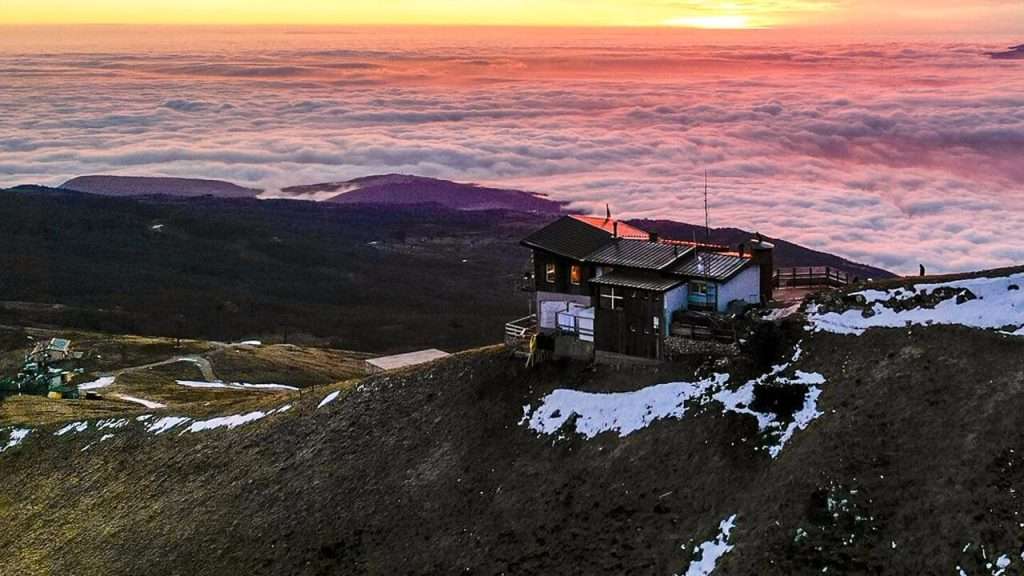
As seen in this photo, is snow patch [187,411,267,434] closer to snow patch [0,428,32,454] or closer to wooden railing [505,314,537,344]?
wooden railing [505,314,537,344]

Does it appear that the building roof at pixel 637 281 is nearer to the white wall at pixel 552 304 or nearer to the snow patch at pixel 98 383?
the white wall at pixel 552 304

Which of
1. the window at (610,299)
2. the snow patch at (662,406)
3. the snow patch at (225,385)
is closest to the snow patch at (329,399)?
the snow patch at (662,406)

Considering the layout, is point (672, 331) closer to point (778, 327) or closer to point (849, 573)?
point (778, 327)

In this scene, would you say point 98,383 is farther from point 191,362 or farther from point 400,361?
point 400,361

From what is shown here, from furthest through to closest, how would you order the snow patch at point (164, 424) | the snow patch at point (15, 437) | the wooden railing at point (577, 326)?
the snow patch at point (15, 437)
the snow patch at point (164, 424)
the wooden railing at point (577, 326)

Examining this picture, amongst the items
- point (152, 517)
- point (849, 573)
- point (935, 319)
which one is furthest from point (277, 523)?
point (935, 319)

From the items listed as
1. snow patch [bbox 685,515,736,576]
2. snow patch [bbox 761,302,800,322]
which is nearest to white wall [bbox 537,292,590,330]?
snow patch [bbox 761,302,800,322]

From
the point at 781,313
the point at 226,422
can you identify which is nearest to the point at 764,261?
the point at 781,313

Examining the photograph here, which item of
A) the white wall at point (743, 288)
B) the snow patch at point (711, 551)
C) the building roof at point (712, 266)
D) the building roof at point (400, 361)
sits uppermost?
Result: the building roof at point (712, 266)
